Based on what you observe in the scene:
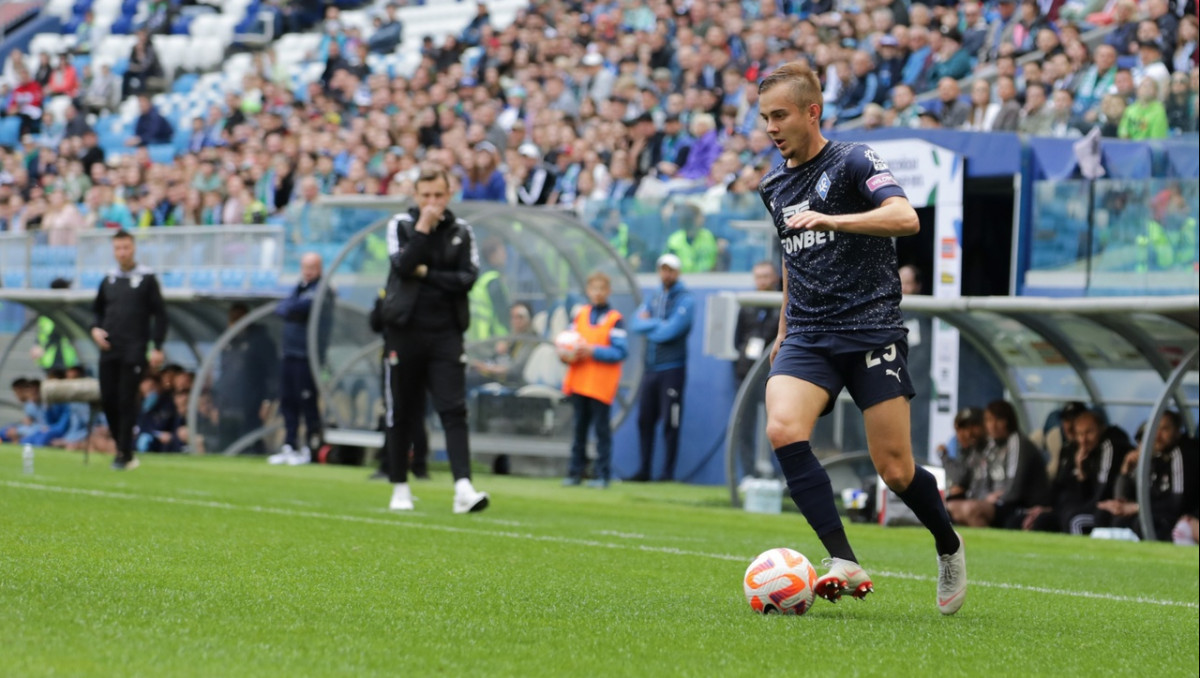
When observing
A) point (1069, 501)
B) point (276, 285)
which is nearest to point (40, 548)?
point (1069, 501)

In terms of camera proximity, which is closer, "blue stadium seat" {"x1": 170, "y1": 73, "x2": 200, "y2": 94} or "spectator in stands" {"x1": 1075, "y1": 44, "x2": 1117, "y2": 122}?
"spectator in stands" {"x1": 1075, "y1": 44, "x2": 1117, "y2": 122}

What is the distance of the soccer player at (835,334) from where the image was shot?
6.66 metres

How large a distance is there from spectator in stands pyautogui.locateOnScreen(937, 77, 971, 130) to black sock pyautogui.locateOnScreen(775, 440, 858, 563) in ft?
38.0

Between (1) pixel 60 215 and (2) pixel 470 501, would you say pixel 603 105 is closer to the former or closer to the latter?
(1) pixel 60 215

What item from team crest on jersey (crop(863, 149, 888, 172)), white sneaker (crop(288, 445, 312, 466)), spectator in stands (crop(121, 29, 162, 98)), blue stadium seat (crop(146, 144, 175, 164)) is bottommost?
white sneaker (crop(288, 445, 312, 466))

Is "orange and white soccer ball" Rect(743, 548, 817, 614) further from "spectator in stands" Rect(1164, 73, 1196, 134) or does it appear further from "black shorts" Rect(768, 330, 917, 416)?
"spectator in stands" Rect(1164, 73, 1196, 134)

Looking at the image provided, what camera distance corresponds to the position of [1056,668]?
18.0 feet

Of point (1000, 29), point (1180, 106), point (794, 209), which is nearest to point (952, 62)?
point (1000, 29)

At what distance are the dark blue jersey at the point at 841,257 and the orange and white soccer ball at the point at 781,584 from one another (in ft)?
2.97

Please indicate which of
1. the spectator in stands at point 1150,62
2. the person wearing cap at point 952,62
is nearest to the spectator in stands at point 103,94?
the person wearing cap at point 952,62

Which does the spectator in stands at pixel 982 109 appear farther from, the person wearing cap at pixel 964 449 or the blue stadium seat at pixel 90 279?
the blue stadium seat at pixel 90 279

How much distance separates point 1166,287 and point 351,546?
795 cm

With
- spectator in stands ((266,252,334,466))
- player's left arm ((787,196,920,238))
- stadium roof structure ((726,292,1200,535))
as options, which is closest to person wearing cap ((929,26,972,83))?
stadium roof structure ((726,292,1200,535))

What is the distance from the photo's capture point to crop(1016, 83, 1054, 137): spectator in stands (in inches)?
660
